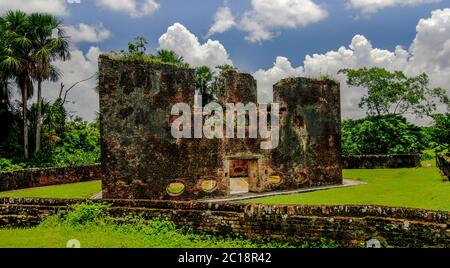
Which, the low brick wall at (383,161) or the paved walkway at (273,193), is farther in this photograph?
the low brick wall at (383,161)

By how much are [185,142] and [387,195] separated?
716cm

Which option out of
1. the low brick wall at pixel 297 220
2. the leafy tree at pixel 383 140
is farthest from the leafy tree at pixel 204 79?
the low brick wall at pixel 297 220

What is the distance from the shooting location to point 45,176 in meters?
20.0

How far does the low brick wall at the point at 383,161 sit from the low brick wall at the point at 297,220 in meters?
18.1

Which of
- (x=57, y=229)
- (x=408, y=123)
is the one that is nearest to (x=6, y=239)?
(x=57, y=229)

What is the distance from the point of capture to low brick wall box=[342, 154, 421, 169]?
23688 millimetres

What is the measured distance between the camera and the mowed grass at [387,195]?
35.0 feet

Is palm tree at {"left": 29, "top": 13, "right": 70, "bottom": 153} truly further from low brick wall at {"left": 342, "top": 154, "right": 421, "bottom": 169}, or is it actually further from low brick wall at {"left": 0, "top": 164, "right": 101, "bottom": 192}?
low brick wall at {"left": 342, "top": 154, "right": 421, "bottom": 169}

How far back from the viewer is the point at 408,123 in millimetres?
30188

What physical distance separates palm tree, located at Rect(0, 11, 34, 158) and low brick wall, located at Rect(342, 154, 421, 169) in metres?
19.5

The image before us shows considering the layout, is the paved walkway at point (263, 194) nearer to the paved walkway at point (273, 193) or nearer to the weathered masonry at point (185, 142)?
the paved walkway at point (273, 193)

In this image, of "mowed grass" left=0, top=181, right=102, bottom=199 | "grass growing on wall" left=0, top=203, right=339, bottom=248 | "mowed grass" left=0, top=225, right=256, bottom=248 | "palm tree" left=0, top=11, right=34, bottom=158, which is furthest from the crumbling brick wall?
"palm tree" left=0, top=11, right=34, bottom=158
